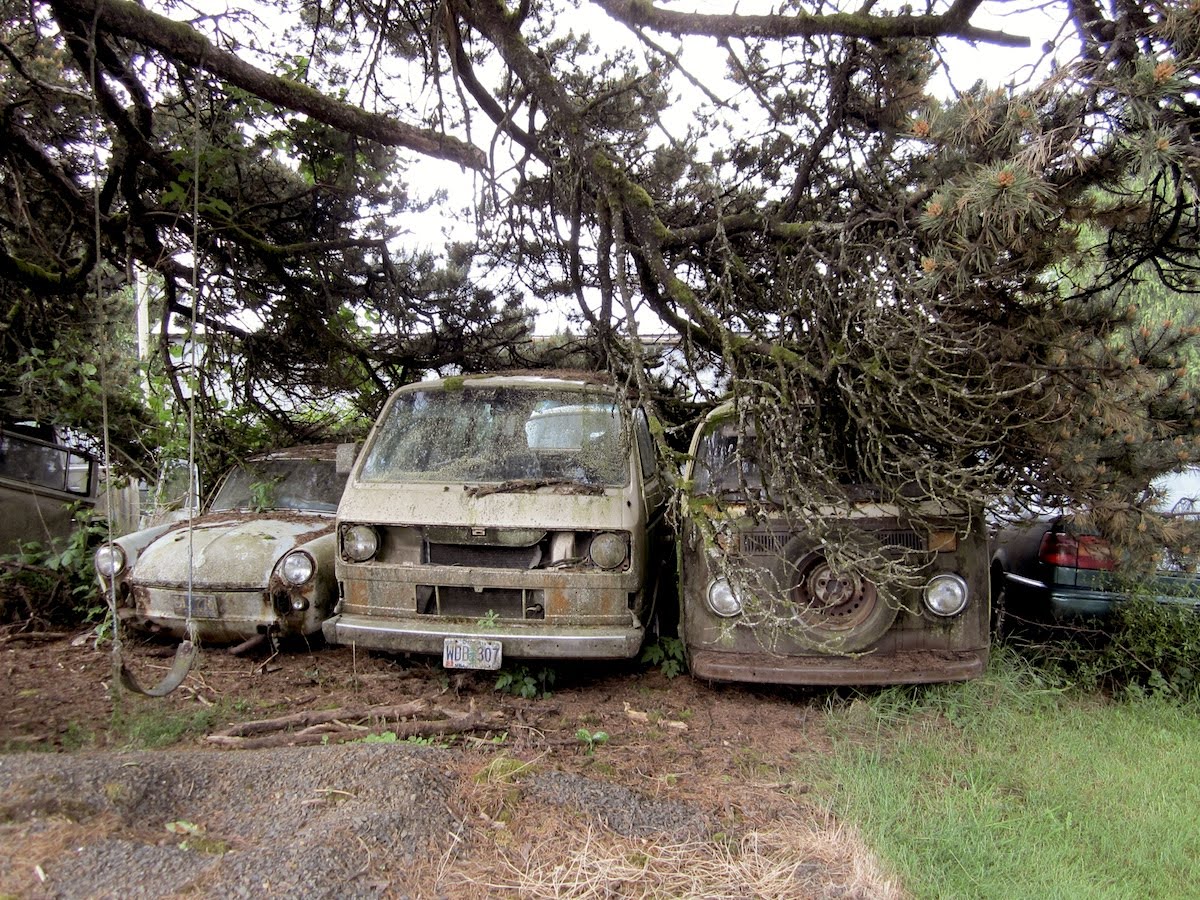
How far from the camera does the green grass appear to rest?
3012 millimetres

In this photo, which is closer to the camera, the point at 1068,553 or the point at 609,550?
the point at 609,550

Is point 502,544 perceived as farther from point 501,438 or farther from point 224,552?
point 224,552

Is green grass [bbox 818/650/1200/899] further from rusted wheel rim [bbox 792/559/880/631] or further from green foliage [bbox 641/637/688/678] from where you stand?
green foliage [bbox 641/637/688/678]

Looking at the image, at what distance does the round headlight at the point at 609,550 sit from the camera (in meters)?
4.77

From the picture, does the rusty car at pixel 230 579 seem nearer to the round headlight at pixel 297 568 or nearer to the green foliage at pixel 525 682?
the round headlight at pixel 297 568

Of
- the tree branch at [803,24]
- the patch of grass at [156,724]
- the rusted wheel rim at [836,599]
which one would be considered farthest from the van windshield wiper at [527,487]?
the tree branch at [803,24]

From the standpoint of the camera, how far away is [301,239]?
7254 millimetres

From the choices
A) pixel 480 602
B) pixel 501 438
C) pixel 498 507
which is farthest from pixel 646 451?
pixel 480 602

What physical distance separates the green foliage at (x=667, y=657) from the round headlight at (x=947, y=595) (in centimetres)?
155

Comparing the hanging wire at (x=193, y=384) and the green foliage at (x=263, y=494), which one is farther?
the green foliage at (x=263, y=494)

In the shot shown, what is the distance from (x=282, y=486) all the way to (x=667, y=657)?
3.50m

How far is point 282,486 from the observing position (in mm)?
6812

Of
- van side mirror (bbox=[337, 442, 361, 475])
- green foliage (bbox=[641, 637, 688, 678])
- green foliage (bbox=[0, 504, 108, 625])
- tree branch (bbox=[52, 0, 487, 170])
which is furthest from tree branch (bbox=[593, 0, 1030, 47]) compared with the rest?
green foliage (bbox=[0, 504, 108, 625])

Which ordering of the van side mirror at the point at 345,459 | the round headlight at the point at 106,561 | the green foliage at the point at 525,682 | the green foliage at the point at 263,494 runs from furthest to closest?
the green foliage at the point at 263,494
the round headlight at the point at 106,561
the van side mirror at the point at 345,459
the green foliage at the point at 525,682
